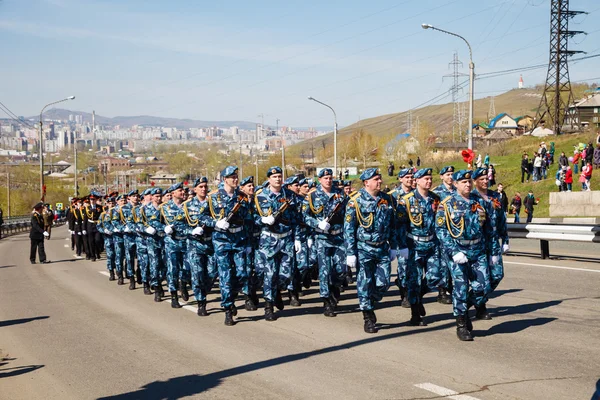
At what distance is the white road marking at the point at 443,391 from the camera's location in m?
6.36

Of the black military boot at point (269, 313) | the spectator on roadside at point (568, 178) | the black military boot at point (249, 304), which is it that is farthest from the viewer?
the spectator on roadside at point (568, 178)

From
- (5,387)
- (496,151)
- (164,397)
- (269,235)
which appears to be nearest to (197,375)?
(164,397)

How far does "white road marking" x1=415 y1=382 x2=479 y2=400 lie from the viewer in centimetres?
636

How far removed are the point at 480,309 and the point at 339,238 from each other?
231 cm

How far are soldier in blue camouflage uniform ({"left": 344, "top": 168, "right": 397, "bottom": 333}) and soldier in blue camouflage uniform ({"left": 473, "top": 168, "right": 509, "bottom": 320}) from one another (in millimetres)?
1227

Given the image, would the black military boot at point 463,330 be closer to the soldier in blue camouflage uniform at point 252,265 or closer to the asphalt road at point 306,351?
the asphalt road at point 306,351

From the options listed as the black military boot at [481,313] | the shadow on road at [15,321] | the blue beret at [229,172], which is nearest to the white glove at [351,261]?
the black military boot at [481,313]

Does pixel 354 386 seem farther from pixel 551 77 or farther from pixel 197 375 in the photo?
pixel 551 77

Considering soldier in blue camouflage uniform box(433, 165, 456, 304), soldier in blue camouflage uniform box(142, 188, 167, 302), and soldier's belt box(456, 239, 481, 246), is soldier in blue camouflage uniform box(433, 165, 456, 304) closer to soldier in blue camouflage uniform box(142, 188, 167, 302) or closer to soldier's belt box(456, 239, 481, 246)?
soldier's belt box(456, 239, 481, 246)

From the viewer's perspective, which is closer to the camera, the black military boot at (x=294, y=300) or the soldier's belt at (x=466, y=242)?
the soldier's belt at (x=466, y=242)

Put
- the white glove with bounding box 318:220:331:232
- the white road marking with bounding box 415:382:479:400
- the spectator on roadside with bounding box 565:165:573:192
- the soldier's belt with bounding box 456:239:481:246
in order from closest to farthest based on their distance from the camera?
the white road marking with bounding box 415:382:479:400
the soldier's belt with bounding box 456:239:481:246
the white glove with bounding box 318:220:331:232
the spectator on roadside with bounding box 565:165:573:192

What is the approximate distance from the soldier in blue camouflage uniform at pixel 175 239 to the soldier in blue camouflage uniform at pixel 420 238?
12.8ft

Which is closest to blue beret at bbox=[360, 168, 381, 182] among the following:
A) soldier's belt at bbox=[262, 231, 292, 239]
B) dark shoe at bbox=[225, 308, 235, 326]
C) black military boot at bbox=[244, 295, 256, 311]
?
soldier's belt at bbox=[262, 231, 292, 239]

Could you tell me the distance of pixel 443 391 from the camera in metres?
6.55
